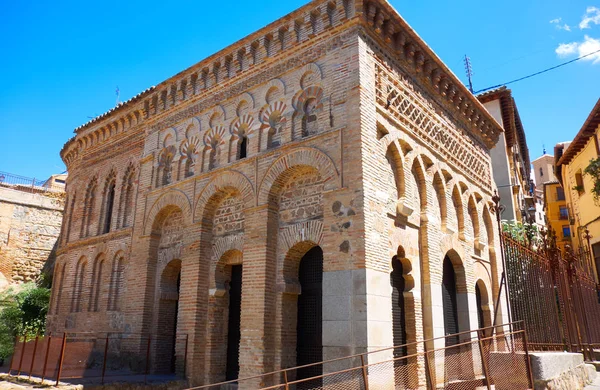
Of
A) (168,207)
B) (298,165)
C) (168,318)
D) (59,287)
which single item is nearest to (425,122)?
(298,165)

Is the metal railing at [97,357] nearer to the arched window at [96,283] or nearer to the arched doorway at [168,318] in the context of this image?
the arched doorway at [168,318]

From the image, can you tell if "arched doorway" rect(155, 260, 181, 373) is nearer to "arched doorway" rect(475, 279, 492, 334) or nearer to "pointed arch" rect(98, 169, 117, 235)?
"pointed arch" rect(98, 169, 117, 235)

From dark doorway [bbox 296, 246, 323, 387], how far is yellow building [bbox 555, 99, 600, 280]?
55.9 feet

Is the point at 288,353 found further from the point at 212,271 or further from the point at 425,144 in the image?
the point at 425,144

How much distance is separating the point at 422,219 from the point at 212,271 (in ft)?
16.2

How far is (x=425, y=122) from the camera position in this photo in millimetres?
11312

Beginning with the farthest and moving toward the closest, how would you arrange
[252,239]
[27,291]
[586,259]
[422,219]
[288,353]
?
1. [586,259]
2. [27,291]
3. [422,219]
4. [252,239]
5. [288,353]

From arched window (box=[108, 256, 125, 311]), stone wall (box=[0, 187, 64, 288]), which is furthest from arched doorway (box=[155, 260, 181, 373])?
stone wall (box=[0, 187, 64, 288])

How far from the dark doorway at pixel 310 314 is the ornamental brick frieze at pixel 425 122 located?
3.45m

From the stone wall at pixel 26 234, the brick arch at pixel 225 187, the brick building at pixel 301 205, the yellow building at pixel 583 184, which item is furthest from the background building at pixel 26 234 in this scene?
the yellow building at pixel 583 184

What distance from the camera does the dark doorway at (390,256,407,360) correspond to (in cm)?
923

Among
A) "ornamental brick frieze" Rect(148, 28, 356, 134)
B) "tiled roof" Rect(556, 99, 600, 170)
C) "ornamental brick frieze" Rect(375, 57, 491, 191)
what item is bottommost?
"ornamental brick frieze" Rect(375, 57, 491, 191)

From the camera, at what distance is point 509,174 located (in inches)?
771

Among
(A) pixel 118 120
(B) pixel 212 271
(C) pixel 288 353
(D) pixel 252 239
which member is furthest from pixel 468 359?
(A) pixel 118 120
